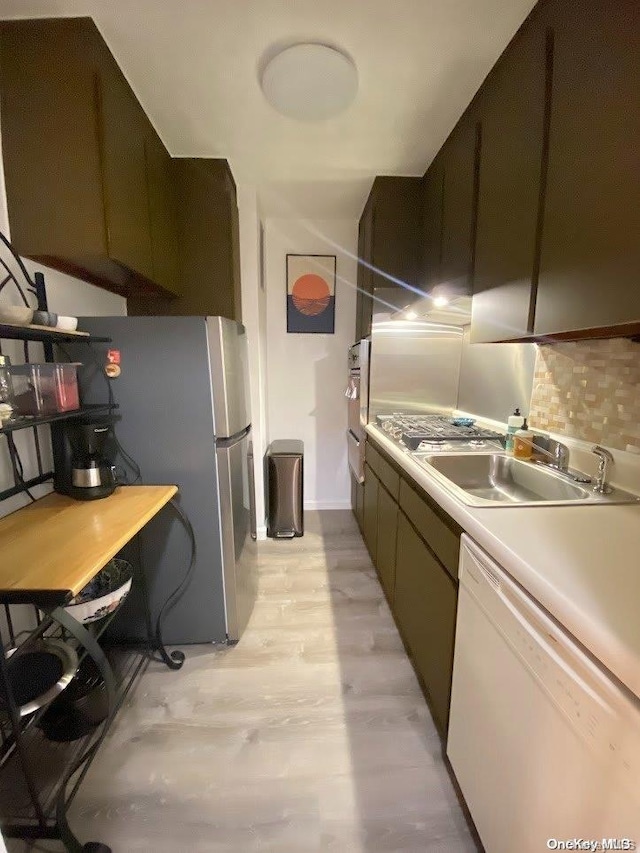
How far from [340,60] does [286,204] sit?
145cm

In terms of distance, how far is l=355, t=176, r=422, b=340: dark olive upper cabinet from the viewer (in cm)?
231

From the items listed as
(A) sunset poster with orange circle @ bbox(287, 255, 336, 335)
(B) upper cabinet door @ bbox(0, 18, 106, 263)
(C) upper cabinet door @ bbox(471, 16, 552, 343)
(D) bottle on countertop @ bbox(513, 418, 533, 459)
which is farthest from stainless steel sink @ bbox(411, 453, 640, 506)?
(A) sunset poster with orange circle @ bbox(287, 255, 336, 335)

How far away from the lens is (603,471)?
1.19m

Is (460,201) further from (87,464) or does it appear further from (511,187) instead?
(87,464)

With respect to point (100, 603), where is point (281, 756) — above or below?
below

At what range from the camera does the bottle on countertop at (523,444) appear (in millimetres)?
1577

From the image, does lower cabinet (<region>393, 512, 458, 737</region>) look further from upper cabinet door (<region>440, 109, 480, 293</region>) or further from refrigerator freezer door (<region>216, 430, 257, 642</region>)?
upper cabinet door (<region>440, 109, 480, 293</region>)

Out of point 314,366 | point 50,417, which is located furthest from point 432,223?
point 50,417

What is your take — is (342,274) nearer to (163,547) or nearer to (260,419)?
(260,419)

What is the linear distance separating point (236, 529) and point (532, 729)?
1.30 m

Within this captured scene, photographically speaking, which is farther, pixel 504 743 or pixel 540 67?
pixel 540 67

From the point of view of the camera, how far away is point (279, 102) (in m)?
1.54

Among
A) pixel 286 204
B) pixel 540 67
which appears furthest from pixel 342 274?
pixel 540 67

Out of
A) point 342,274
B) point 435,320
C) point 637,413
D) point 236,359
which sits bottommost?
point 637,413
